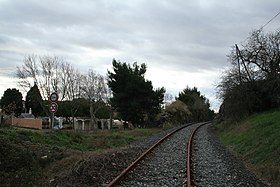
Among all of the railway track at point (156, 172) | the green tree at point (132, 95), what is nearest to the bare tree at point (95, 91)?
the green tree at point (132, 95)

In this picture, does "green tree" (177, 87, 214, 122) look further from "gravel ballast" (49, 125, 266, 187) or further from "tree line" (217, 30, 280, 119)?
"gravel ballast" (49, 125, 266, 187)

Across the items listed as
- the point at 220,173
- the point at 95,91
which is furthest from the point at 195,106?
the point at 220,173

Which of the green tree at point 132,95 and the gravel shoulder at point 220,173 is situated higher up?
the green tree at point 132,95

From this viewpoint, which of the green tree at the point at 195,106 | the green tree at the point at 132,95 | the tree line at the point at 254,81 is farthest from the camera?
the green tree at the point at 195,106

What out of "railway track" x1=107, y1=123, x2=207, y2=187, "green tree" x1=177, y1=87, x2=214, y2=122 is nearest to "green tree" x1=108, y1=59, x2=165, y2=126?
"railway track" x1=107, y1=123, x2=207, y2=187

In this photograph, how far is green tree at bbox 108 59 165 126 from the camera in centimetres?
4928

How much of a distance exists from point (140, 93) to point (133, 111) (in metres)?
2.67

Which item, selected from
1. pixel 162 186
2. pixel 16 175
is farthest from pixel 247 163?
pixel 16 175

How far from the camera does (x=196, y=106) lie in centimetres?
9938

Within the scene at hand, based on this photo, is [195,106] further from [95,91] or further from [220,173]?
[220,173]

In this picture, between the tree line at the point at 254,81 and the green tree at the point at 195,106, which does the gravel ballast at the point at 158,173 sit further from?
the green tree at the point at 195,106

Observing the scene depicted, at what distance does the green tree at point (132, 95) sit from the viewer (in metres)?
49.3

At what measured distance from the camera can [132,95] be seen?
49719 mm

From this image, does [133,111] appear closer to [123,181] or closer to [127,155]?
[127,155]
